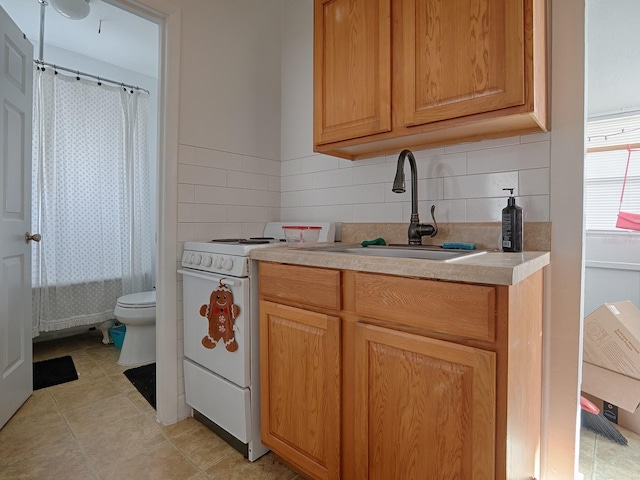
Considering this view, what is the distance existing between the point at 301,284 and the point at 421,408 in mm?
557

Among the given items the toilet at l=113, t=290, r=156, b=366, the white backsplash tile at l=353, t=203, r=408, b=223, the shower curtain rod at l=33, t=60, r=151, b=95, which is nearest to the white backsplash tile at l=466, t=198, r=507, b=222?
the white backsplash tile at l=353, t=203, r=408, b=223

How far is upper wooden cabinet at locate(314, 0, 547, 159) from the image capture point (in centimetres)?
118

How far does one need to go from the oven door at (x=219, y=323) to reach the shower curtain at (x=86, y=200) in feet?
5.66

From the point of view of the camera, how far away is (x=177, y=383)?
6.10ft

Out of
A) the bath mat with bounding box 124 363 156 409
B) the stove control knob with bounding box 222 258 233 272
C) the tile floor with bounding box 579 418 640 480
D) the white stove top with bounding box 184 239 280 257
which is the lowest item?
the tile floor with bounding box 579 418 640 480

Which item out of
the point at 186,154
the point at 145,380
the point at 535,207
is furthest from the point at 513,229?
the point at 145,380

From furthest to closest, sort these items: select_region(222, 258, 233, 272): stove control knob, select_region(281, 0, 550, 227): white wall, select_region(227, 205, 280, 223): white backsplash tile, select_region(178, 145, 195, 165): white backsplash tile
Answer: select_region(227, 205, 280, 223): white backsplash tile
select_region(178, 145, 195, 165): white backsplash tile
select_region(222, 258, 233, 272): stove control knob
select_region(281, 0, 550, 227): white wall

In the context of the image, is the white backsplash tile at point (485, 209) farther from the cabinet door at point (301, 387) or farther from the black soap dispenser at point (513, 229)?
the cabinet door at point (301, 387)

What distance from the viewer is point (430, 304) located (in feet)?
3.19

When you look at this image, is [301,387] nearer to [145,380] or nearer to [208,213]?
[208,213]

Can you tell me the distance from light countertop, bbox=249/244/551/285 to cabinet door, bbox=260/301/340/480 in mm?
194

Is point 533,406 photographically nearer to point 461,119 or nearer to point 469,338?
point 469,338

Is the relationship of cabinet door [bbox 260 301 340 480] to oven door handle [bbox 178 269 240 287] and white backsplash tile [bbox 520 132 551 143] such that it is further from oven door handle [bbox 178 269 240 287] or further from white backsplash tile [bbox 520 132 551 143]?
white backsplash tile [bbox 520 132 551 143]

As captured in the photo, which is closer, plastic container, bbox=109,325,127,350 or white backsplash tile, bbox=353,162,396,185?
white backsplash tile, bbox=353,162,396,185
